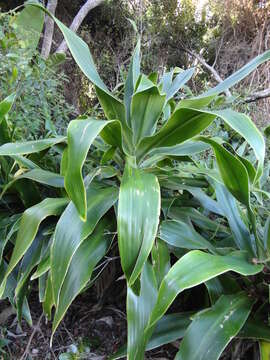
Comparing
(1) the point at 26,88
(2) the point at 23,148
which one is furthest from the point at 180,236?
(1) the point at 26,88

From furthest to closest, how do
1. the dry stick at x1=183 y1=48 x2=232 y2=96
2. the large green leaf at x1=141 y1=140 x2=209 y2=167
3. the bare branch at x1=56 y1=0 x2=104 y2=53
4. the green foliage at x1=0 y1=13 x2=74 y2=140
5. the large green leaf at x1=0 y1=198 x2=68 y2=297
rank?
the dry stick at x1=183 y1=48 x2=232 y2=96 < the bare branch at x1=56 y1=0 x2=104 y2=53 < the green foliage at x1=0 y1=13 x2=74 y2=140 < the large green leaf at x1=141 y1=140 x2=209 y2=167 < the large green leaf at x1=0 y1=198 x2=68 y2=297

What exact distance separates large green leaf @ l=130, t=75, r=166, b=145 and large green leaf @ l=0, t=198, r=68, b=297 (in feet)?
0.81

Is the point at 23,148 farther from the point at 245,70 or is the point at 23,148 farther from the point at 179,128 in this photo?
the point at 245,70

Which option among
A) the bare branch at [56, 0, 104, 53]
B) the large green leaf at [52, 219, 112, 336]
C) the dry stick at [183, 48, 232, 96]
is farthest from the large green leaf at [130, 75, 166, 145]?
the dry stick at [183, 48, 232, 96]

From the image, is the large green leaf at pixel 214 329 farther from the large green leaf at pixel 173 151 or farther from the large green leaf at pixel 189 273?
the large green leaf at pixel 173 151

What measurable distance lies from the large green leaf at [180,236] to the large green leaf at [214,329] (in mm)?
108

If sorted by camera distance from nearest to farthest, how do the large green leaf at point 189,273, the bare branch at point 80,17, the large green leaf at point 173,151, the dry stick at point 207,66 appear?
the large green leaf at point 189,273 < the large green leaf at point 173,151 < the bare branch at point 80,17 < the dry stick at point 207,66

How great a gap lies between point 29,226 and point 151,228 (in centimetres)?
26

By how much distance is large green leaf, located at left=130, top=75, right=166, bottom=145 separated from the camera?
1.95 ft

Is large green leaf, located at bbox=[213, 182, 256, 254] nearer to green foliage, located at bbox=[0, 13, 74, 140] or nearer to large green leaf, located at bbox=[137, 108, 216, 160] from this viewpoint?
large green leaf, located at bbox=[137, 108, 216, 160]

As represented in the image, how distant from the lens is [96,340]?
74 cm

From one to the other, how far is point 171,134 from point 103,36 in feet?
9.73

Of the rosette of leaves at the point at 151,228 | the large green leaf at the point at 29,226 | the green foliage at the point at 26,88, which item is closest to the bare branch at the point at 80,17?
the green foliage at the point at 26,88

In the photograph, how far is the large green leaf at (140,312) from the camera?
1.48ft
